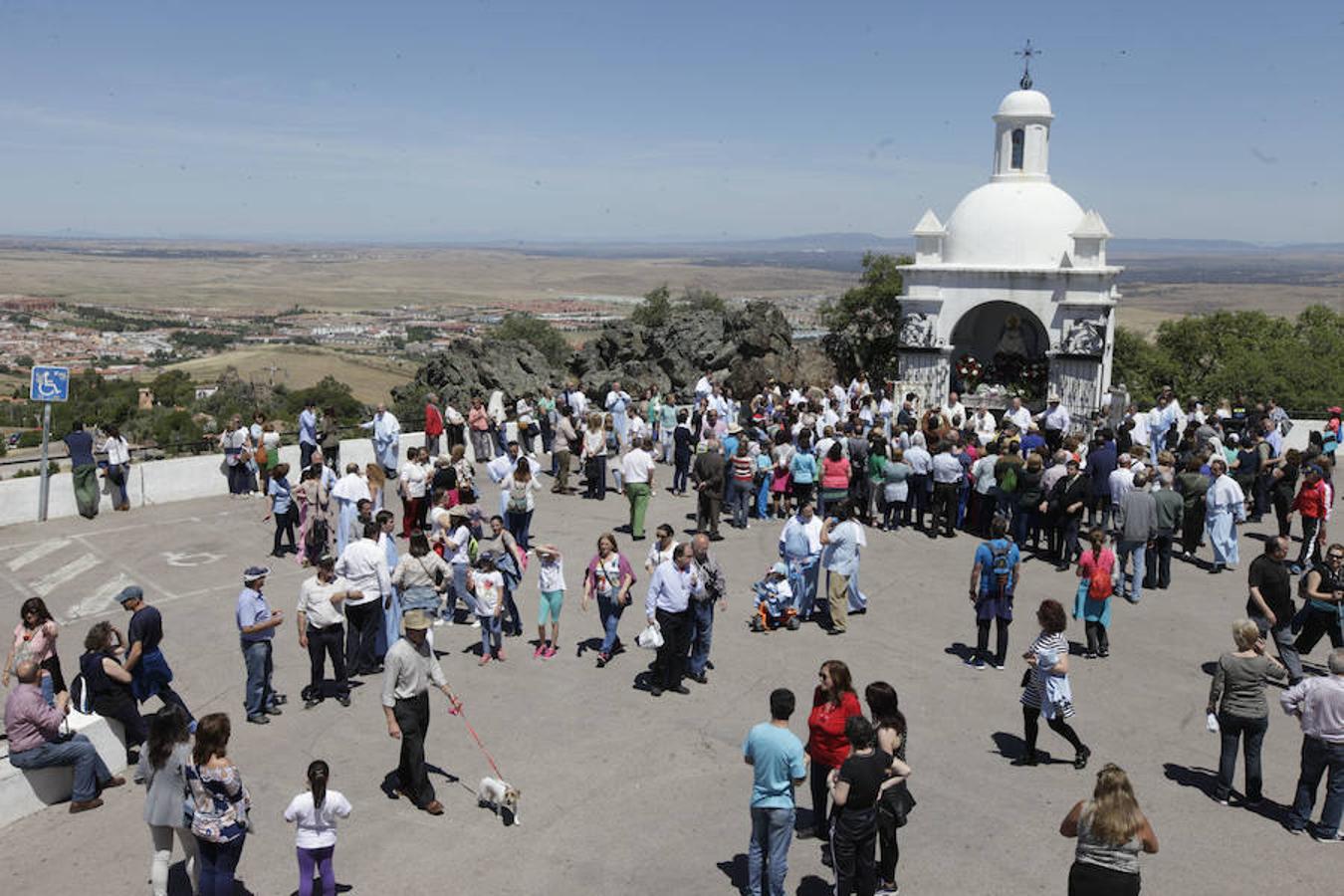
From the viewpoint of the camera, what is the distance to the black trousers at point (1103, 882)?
5.87 m

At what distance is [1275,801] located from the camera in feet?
28.2

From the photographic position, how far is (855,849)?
6.73 m

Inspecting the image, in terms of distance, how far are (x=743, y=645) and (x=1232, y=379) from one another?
3530cm

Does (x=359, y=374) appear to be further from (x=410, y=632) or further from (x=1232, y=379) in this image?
(x=410, y=632)

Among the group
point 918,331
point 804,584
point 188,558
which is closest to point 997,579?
point 804,584

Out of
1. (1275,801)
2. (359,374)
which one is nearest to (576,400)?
(1275,801)

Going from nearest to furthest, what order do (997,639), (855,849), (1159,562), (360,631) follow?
(855,849) → (360,631) → (997,639) → (1159,562)

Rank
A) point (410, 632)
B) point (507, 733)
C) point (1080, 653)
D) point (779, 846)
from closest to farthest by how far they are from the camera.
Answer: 1. point (779, 846)
2. point (410, 632)
3. point (507, 733)
4. point (1080, 653)

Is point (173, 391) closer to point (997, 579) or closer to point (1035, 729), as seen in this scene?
point (997, 579)

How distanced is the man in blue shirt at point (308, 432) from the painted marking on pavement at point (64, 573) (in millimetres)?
3971

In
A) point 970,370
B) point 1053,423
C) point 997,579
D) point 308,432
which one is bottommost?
point 997,579

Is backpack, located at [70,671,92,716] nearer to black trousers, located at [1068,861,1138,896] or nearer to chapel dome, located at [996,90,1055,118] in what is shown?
black trousers, located at [1068,861,1138,896]

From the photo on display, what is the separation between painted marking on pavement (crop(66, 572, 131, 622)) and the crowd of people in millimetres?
2060

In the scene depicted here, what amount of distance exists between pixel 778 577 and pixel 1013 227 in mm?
16780
